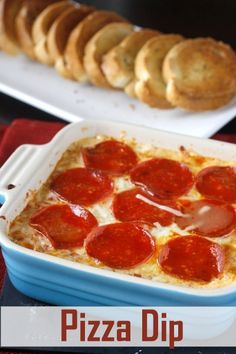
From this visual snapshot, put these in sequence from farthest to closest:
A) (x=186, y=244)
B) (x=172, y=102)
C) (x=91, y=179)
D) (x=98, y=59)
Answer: (x=98, y=59)
(x=172, y=102)
(x=91, y=179)
(x=186, y=244)

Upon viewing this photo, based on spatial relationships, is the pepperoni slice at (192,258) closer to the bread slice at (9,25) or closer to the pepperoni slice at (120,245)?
the pepperoni slice at (120,245)

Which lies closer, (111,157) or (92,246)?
(92,246)

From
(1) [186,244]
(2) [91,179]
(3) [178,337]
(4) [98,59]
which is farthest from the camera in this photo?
(4) [98,59]

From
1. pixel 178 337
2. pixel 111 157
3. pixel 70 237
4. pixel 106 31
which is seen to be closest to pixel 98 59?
pixel 106 31

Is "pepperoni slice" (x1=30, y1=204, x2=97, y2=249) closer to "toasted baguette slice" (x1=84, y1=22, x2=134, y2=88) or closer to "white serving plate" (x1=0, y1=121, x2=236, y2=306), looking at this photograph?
"white serving plate" (x1=0, y1=121, x2=236, y2=306)

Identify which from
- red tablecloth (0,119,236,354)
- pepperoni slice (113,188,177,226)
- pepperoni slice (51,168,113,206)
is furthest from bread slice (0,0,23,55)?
pepperoni slice (113,188,177,226)

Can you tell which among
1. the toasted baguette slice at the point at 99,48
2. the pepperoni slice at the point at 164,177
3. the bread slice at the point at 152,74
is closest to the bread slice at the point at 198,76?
the bread slice at the point at 152,74

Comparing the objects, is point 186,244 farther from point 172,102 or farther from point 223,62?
point 223,62
